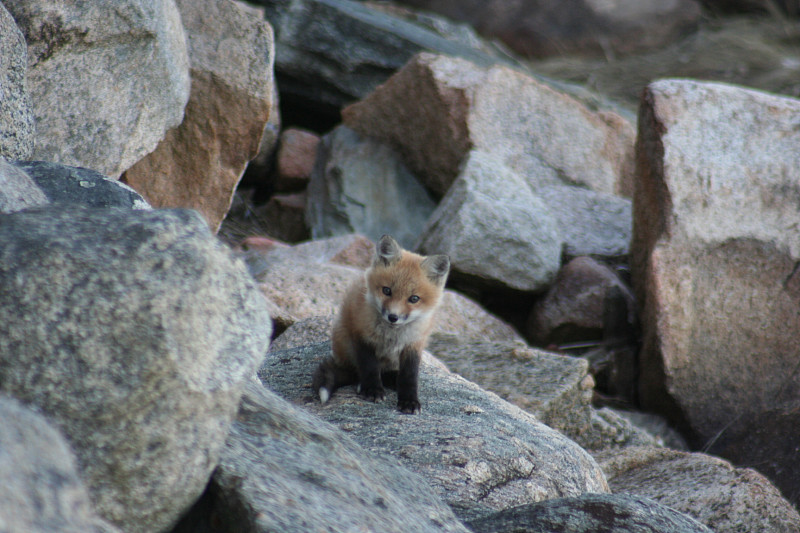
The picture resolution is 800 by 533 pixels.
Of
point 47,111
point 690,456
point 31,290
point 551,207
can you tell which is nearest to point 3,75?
point 47,111

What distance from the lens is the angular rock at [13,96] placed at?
150 inches

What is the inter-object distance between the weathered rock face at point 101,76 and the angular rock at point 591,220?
4887mm

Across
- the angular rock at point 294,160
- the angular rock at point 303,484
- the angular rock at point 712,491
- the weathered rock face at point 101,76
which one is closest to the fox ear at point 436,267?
the angular rock at point 712,491

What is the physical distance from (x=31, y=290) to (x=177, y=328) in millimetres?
390

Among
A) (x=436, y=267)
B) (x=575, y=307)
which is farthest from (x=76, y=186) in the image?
(x=575, y=307)

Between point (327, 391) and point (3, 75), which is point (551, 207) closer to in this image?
point (327, 391)

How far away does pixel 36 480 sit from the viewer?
68.2 inches

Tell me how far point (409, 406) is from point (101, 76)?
9.00ft

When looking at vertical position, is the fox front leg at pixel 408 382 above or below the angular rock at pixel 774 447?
above

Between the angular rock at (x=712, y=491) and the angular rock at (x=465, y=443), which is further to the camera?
the angular rock at (x=712, y=491)

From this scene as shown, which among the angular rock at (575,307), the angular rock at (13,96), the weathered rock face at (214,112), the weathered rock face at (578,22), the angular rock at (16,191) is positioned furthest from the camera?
the weathered rock face at (578,22)

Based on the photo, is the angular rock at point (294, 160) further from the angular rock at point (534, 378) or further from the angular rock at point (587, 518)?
the angular rock at point (587, 518)

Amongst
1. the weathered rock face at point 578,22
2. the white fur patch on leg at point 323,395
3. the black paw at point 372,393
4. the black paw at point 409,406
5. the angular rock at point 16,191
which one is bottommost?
the black paw at point 372,393

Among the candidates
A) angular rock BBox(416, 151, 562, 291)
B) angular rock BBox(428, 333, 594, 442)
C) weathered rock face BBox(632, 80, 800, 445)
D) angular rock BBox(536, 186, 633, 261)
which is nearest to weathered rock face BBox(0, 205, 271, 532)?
angular rock BBox(428, 333, 594, 442)
